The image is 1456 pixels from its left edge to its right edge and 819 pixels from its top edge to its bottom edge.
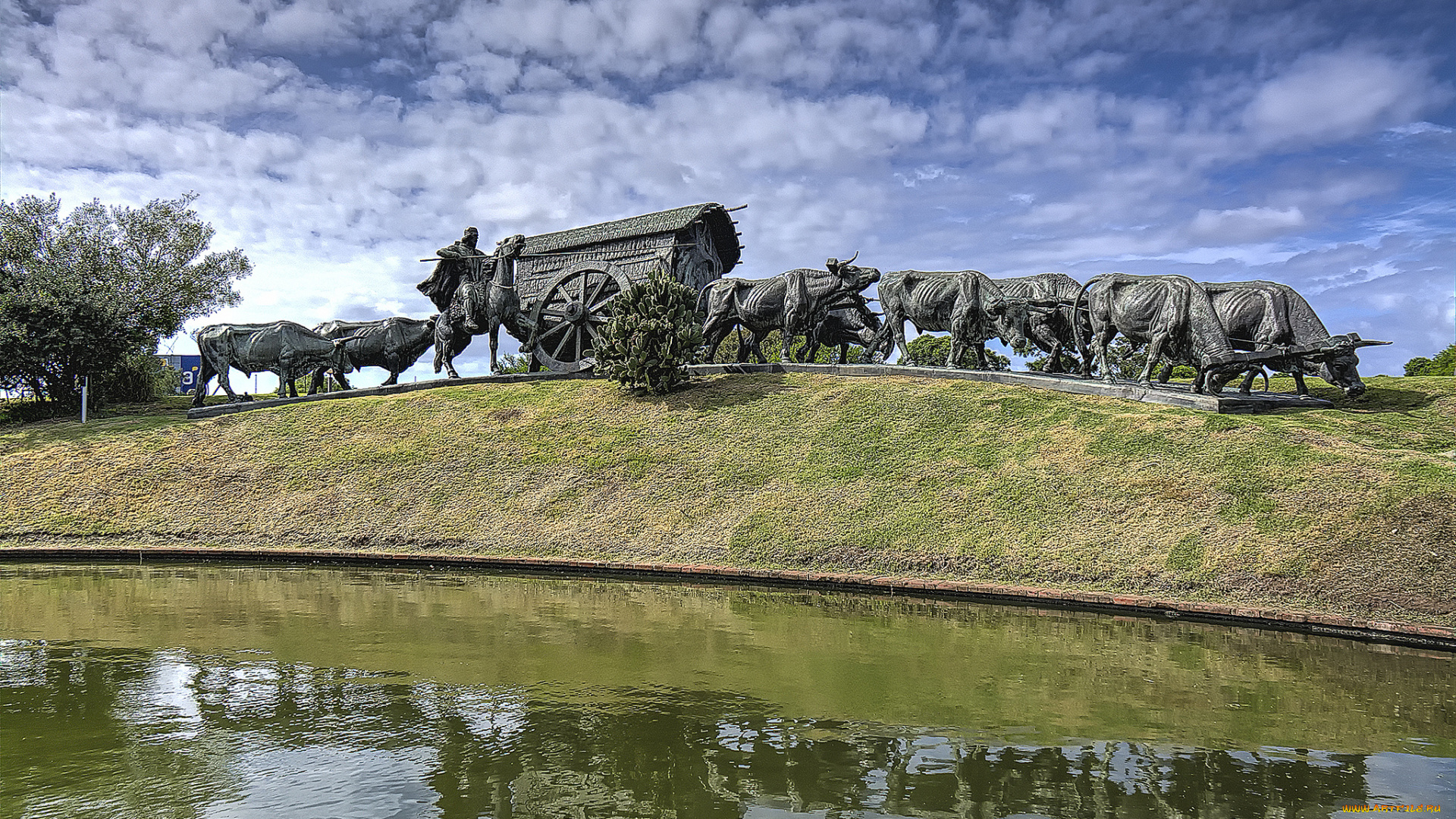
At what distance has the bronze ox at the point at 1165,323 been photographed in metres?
16.4

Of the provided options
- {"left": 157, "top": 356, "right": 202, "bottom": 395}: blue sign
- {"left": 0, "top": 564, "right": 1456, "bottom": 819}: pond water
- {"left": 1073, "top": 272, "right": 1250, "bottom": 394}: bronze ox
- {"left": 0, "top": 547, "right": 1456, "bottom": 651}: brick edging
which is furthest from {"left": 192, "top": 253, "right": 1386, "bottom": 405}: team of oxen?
{"left": 157, "top": 356, "right": 202, "bottom": 395}: blue sign

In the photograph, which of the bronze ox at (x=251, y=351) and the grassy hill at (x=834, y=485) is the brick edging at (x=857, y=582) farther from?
the bronze ox at (x=251, y=351)

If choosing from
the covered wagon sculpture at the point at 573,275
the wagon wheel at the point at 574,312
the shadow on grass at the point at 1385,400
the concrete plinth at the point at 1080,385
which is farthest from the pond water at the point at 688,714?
the wagon wheel at the point at 574,312

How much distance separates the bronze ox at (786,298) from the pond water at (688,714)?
12.7 m

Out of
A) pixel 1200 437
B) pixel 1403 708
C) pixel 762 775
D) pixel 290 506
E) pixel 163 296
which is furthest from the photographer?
pixel 163 296

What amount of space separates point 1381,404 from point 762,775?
57.0ft

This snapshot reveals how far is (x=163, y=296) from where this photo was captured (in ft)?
96.2

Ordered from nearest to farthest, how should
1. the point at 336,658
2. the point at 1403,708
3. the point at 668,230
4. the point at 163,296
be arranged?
1. the point at 1403,708
2. the point at 336,658
3. the point at 668,230
4. the point at 163,296

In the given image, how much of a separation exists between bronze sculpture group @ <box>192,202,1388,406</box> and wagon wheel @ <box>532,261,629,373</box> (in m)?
0.05

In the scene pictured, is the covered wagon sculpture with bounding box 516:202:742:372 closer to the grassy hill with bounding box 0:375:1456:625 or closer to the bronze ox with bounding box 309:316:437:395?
the bronze ox with bounding box 309:316:437:395

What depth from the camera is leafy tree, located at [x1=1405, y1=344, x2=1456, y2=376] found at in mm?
25422

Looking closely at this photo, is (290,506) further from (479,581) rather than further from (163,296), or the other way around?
(163,296)

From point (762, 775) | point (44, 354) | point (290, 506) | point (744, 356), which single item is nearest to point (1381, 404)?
point (744, 356)

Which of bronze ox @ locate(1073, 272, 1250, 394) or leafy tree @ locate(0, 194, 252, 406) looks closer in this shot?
bronze ox @ locate(1073, 272, 1250, 394)
